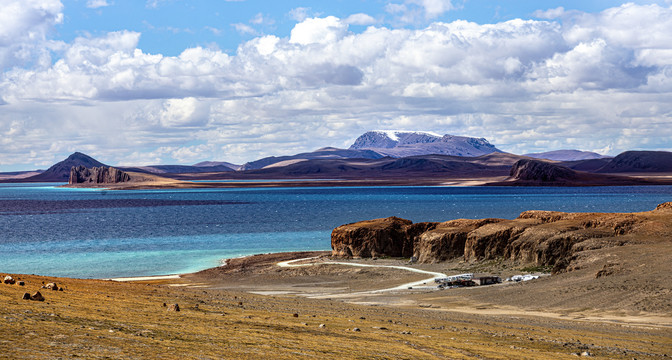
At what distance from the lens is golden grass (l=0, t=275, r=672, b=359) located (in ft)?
57.8

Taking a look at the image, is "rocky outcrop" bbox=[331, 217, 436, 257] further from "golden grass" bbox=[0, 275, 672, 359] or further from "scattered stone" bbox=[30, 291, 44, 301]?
"scattered stone" bbox=[30, 291, 44, 301]

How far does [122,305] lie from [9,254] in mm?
65143

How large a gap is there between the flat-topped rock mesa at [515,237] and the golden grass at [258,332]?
856 inches

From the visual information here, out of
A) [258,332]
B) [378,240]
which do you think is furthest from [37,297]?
[378,240]

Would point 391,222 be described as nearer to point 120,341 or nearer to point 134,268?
point 134,268

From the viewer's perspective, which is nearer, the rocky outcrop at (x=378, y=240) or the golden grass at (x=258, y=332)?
the golden grass at (x=258, y=332)

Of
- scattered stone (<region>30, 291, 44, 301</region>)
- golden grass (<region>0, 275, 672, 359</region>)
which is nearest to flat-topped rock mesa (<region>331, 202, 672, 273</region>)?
golden grass (<region>0, 275, 672, 359</region>)

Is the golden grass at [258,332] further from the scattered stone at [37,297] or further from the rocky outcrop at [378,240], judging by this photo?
the rocky outcrop at [378,240]

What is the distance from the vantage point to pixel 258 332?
22.2m

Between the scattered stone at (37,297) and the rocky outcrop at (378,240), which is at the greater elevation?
the scattered stone at (37,297)

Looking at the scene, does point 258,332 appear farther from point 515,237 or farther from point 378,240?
point 378,240

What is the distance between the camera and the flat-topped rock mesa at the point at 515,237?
5228 cm

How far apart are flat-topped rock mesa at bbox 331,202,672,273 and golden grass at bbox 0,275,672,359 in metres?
21.7

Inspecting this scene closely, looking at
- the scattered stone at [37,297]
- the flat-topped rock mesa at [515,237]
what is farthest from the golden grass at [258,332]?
the flat-topped rock mesa at [515,237]
